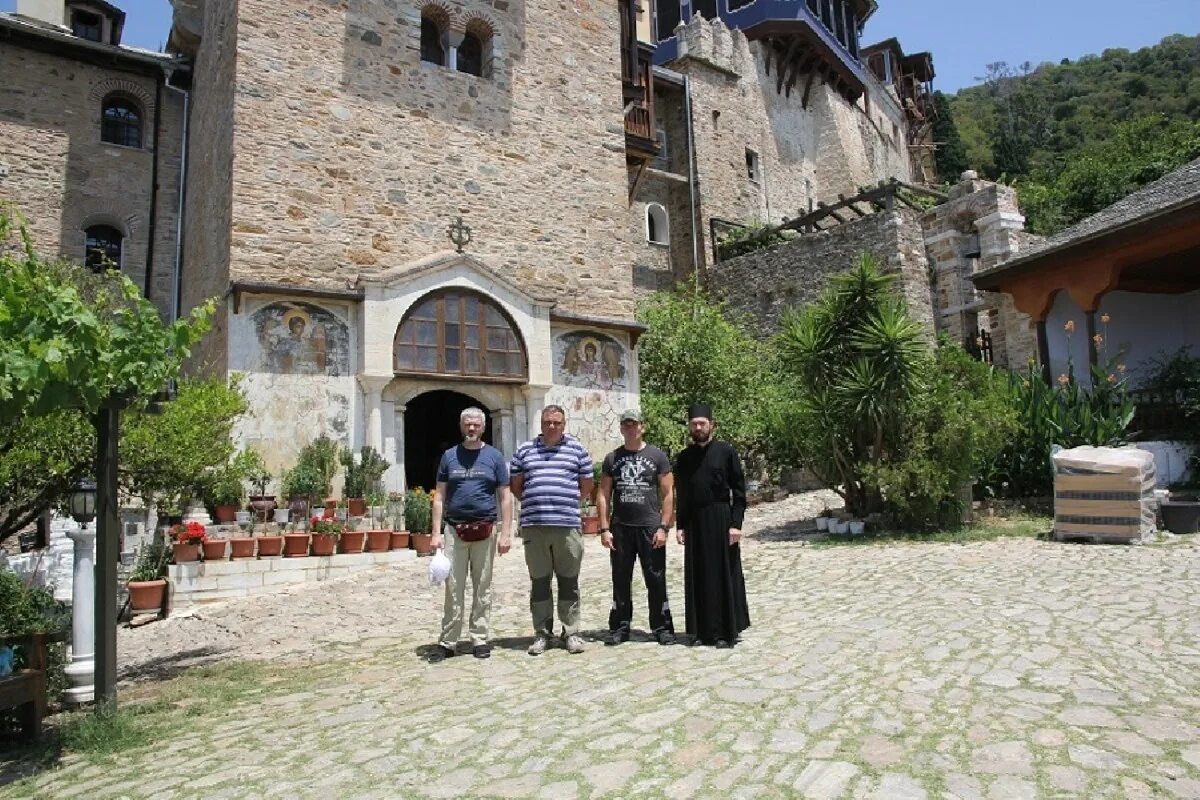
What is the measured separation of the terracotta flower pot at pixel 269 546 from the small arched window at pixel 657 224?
17.1 meters

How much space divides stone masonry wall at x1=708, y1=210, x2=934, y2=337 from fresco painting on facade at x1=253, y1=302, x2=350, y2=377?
34.9 ft

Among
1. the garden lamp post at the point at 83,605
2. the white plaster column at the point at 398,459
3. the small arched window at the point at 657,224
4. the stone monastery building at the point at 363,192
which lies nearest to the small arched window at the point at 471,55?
the stone monastery building at the point at 363,192

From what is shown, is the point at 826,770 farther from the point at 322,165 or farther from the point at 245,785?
the point at 322,165

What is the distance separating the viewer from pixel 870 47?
42.0 m

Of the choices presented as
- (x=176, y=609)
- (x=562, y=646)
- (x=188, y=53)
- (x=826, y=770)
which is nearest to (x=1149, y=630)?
(x=826, y=770)

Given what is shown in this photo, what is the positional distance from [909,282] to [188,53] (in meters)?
16.4

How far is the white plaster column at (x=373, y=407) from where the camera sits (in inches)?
498

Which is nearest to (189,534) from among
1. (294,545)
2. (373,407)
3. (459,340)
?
(294,545)

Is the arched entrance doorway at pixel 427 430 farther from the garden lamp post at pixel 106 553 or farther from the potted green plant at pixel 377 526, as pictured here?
the garden lamp post at pixel 106 553

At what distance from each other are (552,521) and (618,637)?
93cm

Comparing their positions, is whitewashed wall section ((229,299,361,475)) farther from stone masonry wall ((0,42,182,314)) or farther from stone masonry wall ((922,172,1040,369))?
stone masonry wall ((922,172,1040,369))

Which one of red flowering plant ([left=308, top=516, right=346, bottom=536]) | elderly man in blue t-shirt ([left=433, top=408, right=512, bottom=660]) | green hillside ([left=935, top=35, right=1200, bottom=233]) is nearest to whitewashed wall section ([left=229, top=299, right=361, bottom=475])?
red flowering plant ([left=308, top=516, right=346, bottom=536])

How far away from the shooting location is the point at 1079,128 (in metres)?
50.7

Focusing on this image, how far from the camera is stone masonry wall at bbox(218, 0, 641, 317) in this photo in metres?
12.9
